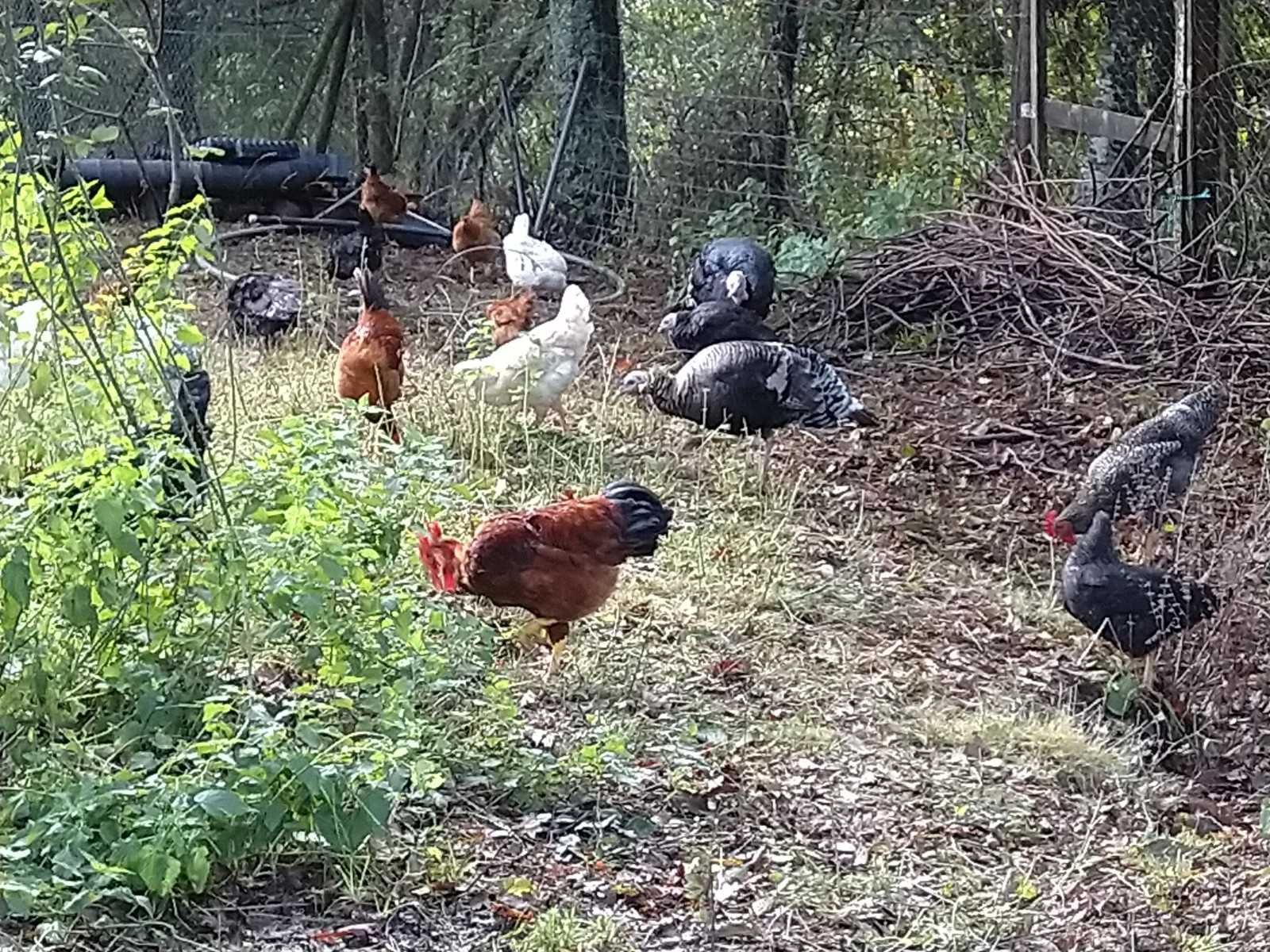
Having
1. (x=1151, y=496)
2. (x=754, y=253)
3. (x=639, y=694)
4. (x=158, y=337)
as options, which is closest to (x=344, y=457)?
(x=158, y=337)

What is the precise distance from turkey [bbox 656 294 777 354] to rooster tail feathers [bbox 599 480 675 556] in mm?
2809

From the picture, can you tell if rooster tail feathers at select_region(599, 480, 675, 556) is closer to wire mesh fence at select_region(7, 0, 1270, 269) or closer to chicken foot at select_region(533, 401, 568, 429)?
chicken foot at select_region(533, 401, 568, 429)

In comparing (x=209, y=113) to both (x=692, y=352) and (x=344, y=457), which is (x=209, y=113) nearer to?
(x=692, y=352)

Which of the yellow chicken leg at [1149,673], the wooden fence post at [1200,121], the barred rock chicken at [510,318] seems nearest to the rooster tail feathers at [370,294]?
the barred rock chicken at [510,318]

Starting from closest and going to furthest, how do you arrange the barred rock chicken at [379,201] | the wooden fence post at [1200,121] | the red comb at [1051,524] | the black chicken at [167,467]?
the black chicken at [167,467] → the red comb at [1051,524] → the wooden fence post at [1200,121] → the barred rock chicken at [379,201]

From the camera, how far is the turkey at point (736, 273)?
303 inches

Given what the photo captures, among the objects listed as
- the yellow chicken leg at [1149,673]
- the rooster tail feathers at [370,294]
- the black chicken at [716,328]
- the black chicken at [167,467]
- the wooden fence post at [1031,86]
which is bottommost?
the yellow chicken leg at [1149,673]

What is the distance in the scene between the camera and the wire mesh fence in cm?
813

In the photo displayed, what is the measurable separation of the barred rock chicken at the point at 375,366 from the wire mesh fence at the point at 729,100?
2.05 meters

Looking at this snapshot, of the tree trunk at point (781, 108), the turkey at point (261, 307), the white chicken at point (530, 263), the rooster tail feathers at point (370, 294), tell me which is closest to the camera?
the rooster tail feathers at point (370, 294)

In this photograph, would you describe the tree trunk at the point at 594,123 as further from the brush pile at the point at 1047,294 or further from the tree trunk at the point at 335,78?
the brush pile at the point at 1047,294

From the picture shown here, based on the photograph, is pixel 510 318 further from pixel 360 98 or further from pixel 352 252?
pixel 360 98

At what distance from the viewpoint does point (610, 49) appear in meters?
10.6

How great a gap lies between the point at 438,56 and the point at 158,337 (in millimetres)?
9220
